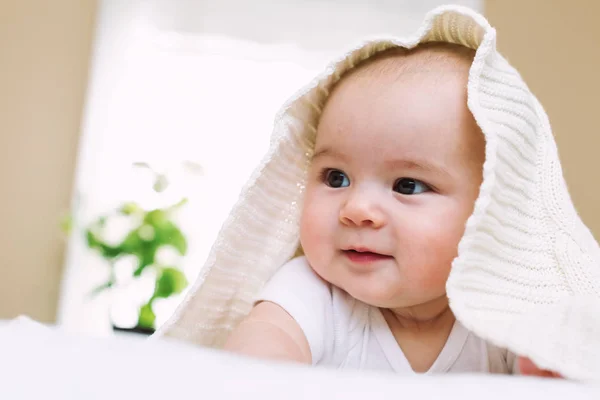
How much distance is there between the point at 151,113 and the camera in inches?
79.8

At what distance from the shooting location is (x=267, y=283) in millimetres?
710

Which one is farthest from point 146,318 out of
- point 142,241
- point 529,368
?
point 529,368

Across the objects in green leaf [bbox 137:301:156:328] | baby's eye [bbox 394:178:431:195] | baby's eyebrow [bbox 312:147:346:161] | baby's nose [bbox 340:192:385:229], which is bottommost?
green leaf [bbox 137:301:156:328]

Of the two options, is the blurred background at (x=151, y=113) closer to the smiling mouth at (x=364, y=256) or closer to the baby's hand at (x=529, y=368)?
the smiling mouth at (x=364, y=256)

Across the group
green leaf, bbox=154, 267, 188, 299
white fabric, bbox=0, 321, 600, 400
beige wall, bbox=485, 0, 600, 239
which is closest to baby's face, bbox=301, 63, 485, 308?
white fabric, bbox=0, 321, 600, 400

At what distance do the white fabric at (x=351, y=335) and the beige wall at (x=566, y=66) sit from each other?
142 cm

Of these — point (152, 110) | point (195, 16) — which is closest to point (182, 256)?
point (152, 110)

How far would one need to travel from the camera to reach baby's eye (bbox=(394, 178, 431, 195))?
24.3 inches

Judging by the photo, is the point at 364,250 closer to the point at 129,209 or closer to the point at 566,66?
the point at 129,209

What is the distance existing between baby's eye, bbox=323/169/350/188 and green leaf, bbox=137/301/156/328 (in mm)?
1334

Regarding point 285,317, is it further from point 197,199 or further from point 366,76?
point 197,199

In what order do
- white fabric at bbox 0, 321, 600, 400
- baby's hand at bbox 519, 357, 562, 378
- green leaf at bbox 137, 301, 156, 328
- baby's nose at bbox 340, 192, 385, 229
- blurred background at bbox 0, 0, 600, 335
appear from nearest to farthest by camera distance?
white fabric at bbox 0, 321, 600, 400
baby's hand at bbox 519, 357, 562, 378
baby's nose at bbox 340, 192, 385, 229
green leaf at bbox 137, 301, 156, 328
blurred background at bbox 0, 0, 600, 335

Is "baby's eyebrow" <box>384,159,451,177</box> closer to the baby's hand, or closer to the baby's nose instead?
the baby's nose

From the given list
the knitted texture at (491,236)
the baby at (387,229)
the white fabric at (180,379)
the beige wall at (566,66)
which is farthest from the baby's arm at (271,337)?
the beige wall at (566,66)
